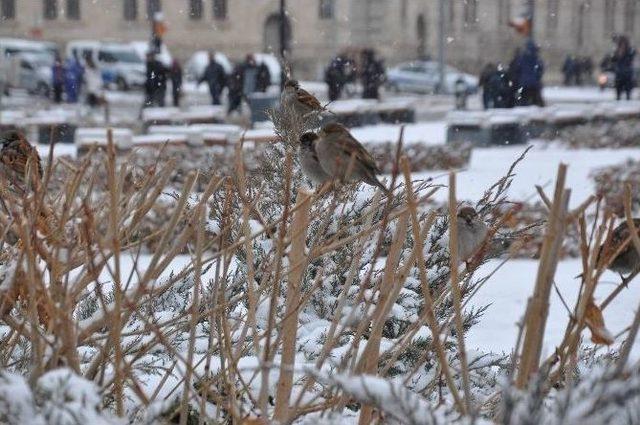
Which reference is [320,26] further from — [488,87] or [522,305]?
[522,305]

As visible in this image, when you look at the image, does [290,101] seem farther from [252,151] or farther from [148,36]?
[148,36]

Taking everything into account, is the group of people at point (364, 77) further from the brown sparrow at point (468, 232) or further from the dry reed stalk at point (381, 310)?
the dry reed stalk at point (381, 310)

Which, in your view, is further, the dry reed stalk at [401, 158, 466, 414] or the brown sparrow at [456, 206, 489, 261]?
the brown sparrow at [456, 206, 489, 261]

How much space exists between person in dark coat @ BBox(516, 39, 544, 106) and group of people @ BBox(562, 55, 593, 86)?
75.7 feet

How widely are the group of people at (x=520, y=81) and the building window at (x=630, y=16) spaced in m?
41.3

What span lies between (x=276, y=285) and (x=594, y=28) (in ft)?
206

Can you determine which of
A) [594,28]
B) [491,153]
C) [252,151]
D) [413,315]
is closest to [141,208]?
[413,315]

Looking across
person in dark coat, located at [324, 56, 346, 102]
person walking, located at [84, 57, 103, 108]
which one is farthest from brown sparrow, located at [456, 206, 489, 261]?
person walking, located at [84, 57, 103, 108]

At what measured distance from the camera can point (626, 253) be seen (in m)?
4.47

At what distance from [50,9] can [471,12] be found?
22187 mm

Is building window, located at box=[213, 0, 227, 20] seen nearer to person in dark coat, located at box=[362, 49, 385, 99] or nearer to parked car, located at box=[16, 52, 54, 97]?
parked car, located at box=[16, 52, 54, 97]

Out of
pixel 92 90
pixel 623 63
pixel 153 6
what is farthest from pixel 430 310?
pixel 153 6

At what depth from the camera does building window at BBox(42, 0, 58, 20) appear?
46.9m

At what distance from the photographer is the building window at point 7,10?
45831 millimetres
